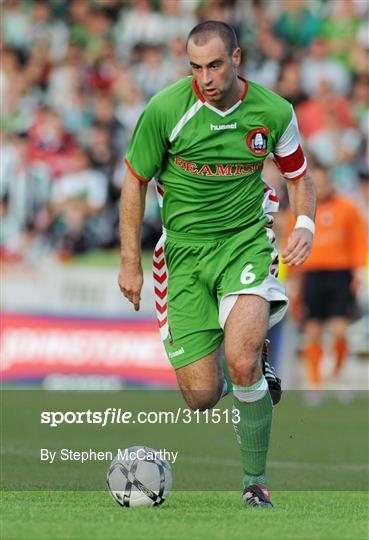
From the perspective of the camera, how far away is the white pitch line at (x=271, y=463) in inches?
389

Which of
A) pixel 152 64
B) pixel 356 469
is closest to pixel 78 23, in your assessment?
pixel 152 64

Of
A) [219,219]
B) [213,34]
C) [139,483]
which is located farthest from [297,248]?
[139,483]

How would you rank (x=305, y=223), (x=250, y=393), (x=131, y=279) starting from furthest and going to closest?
(x=305, y=223) < (x=131, y=279) < (x=250, y=393)

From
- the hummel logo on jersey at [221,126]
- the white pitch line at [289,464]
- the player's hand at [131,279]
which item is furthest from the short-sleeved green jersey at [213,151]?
the white pitch line at [289,464]

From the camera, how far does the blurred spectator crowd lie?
1820 centimetres

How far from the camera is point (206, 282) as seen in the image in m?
7.66

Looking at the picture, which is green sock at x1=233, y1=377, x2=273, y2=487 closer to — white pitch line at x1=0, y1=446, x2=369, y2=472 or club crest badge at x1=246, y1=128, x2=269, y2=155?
club crest badge at x1=246, y1=128, x2=269, y2=155

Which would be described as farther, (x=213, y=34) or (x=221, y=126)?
(x=221, y=126)

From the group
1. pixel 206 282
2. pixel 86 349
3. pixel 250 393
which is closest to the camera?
pixel 250 393

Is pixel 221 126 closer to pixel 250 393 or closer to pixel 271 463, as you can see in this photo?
pixel 250 393

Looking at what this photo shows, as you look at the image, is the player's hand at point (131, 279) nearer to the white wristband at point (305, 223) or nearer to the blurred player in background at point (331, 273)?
the white wristband at point (305, 223)

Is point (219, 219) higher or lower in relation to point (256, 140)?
lower

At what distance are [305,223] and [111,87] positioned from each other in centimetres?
1317

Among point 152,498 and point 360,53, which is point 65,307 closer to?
point 360,53
